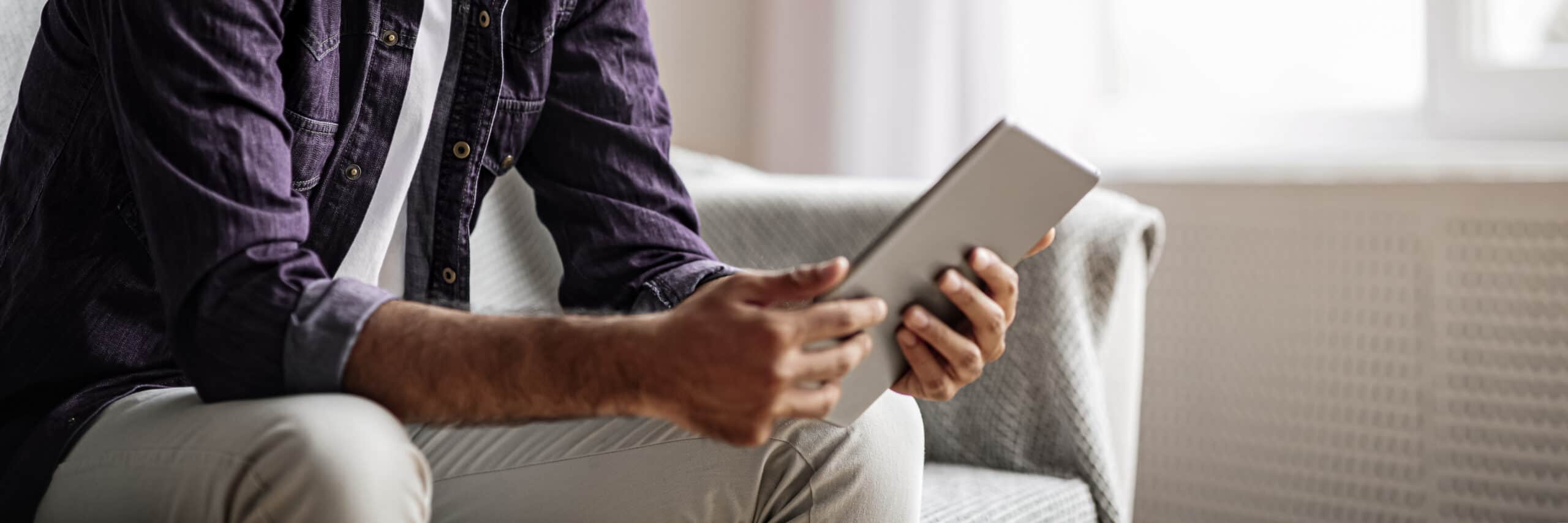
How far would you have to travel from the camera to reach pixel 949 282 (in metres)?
0.64

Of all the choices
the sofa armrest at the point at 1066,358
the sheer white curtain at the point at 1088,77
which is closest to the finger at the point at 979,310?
the sofa armrest at the point at 1066,358

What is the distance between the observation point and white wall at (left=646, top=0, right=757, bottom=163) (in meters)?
1.97

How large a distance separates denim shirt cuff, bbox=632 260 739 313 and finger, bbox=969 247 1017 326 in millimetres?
203

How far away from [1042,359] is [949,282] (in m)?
0.46

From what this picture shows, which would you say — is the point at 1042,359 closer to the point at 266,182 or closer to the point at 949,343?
the point at 949,343

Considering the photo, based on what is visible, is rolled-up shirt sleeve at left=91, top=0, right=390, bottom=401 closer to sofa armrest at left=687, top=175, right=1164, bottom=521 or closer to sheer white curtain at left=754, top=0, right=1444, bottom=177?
sofa armrest at left=687, top=175, right=1164, bottom=521

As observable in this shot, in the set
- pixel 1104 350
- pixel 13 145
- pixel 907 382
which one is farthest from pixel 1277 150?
pixel 13 145

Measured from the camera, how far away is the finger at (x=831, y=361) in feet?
1.73

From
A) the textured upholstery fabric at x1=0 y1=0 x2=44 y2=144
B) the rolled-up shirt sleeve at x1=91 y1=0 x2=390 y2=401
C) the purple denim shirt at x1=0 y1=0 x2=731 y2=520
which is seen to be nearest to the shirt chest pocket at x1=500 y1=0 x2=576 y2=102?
the purple denim shirt at x1=0 y1=0 x2=731 y2=520

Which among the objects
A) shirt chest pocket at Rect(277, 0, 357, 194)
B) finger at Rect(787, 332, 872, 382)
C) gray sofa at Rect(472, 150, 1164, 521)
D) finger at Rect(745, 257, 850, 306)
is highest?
shirt chest pocket at Rect(277, 0, 357, 194)

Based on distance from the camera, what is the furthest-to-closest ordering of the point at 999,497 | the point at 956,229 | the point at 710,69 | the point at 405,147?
the point at 710,69 < the point at 999,497 < the point at 405,147 < the point at 956,229

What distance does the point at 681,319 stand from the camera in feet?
1.72

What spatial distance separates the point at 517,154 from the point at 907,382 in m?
0.36

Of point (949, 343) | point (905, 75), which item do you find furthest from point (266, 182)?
point (905, 75)
